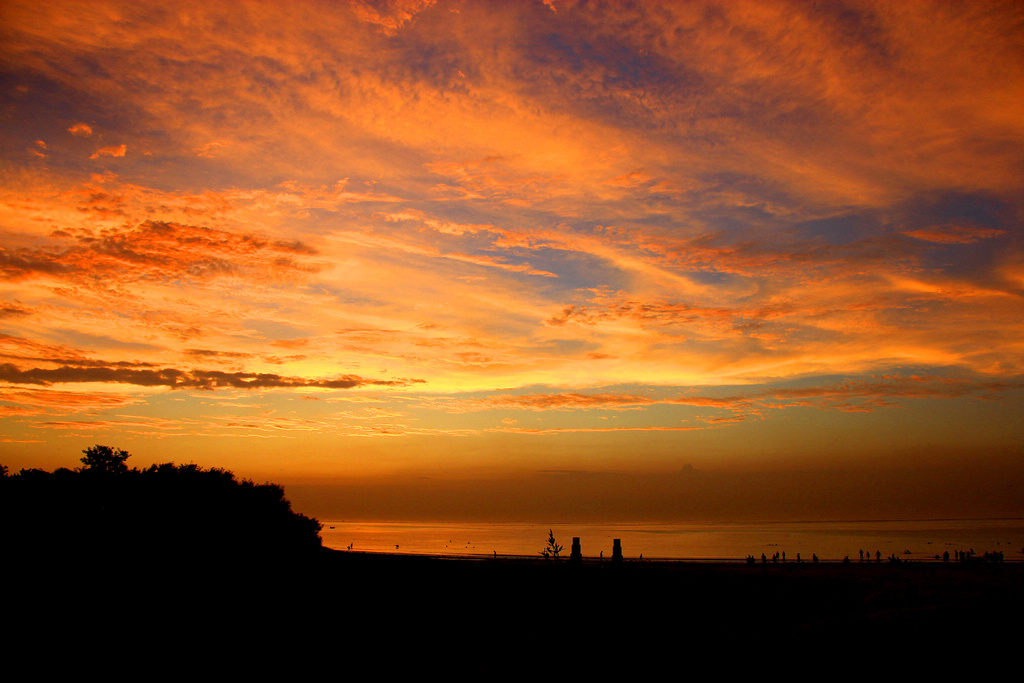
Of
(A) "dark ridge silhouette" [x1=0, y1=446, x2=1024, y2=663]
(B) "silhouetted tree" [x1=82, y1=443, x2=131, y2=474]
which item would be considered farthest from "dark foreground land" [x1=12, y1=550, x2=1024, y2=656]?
(B) "silhouetted tree" [x1=82, y1=443, x2=131, y2=474]

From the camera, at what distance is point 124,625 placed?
20328 mm

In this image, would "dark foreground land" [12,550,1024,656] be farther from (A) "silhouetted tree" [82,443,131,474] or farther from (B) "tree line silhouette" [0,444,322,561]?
(A) "silhouetted tree" [82,443,131,474]

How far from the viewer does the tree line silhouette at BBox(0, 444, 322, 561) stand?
28469 mm

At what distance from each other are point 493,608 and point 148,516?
23.0m

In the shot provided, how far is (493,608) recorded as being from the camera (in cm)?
2689

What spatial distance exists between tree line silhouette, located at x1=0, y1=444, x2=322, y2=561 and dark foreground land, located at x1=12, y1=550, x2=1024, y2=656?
2023mm

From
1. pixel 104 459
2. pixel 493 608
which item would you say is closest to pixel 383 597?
pixel 493 608

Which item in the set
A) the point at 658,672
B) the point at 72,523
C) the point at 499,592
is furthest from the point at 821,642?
the point at 72,523

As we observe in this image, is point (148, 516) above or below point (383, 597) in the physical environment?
above

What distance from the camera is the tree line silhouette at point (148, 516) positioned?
93.4ft

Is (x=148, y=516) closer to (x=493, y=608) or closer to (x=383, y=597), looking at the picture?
(x=383, y=597)

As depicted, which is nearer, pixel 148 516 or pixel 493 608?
pixel 493 608

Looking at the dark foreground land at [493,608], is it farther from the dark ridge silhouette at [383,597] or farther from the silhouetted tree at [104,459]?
the silhouetted tree at [104,459]

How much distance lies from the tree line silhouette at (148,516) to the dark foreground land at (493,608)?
6.64 ft
